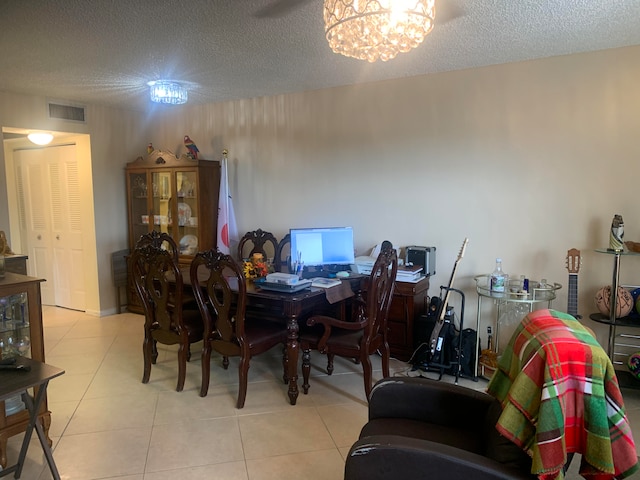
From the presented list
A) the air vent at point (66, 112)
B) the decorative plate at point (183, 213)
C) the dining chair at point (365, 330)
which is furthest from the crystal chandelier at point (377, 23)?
the air vent at point (66, 112)

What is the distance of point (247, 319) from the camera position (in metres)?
3.52

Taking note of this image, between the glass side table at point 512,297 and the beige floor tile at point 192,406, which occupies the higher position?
the glass side table at point 512,297

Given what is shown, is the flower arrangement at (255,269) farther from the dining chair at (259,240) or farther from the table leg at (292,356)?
the dining chair at (259,240)

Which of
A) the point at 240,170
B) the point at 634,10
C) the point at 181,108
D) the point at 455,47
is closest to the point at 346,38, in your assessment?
the point at 455,47

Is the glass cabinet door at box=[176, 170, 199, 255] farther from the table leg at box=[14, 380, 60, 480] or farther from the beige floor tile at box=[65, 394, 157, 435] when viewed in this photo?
the table leg at box=[14, 380, 60, 480]

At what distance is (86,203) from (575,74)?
5.07m

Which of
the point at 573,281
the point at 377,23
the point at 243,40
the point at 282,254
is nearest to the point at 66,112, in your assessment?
the point at 282,254

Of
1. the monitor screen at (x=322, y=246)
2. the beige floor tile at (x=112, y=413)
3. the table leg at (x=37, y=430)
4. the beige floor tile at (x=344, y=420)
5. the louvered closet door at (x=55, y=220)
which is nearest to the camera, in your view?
the table leg at (x=37, y=430)

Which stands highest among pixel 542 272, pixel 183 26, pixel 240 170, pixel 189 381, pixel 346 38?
pixel 183 26

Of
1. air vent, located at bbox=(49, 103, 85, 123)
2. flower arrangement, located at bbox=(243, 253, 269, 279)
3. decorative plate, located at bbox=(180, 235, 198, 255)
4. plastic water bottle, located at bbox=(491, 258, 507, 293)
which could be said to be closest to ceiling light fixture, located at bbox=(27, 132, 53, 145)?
air vent, located at bbox=(49, 103, 85, 123)

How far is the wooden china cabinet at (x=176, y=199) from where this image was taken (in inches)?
194

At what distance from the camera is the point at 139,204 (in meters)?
5.54

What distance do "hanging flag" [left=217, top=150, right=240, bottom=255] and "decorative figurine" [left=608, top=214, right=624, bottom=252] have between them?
352 cm

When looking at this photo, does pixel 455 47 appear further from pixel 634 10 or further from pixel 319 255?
pixel 319 255
